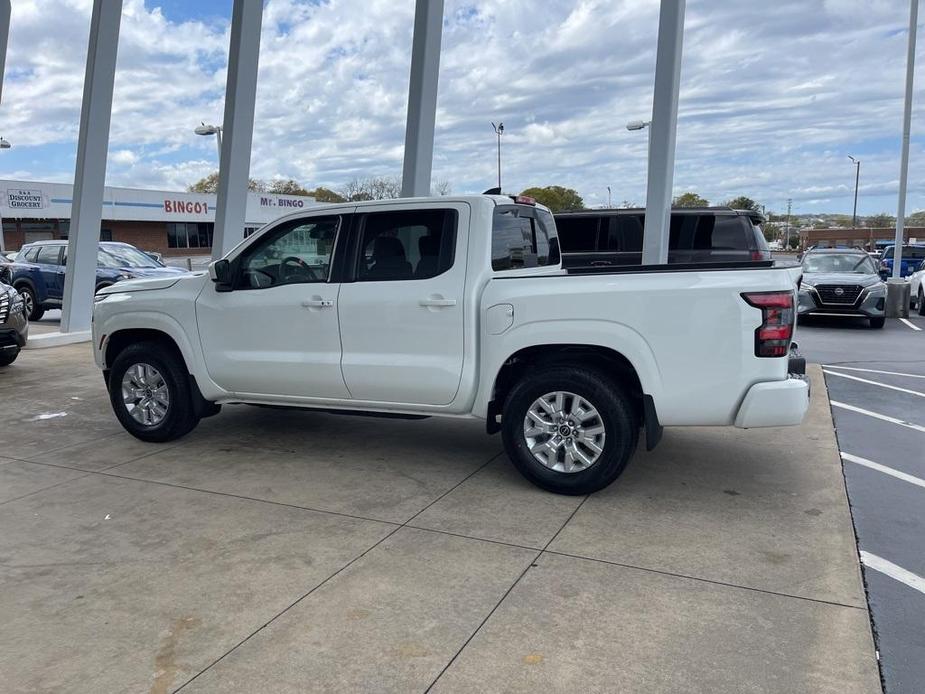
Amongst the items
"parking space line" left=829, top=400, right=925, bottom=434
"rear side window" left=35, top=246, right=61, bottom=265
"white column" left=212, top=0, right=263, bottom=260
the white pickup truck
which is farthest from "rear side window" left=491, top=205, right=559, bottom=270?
"rear side window" left=35, top=246, right=61, bottom=265

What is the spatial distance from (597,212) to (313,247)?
28.2 ft

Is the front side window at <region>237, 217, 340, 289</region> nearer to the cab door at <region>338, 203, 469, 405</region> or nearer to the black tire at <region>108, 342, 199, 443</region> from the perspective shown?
the cab door at <region>338, 203, 469, 405</region>

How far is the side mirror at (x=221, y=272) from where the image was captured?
18.9ft

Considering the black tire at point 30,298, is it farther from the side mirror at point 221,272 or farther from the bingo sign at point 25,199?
the bingo sign at point 25,199

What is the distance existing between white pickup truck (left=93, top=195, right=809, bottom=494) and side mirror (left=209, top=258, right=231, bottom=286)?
0.04ft

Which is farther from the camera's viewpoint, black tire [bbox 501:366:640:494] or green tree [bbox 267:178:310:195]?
green tree [bbox 267:178:310:195]

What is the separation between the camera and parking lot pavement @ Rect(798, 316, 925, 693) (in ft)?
10.6

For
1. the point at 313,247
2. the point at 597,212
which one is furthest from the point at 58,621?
the point at 597,212

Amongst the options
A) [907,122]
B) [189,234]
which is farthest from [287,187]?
[907,122]

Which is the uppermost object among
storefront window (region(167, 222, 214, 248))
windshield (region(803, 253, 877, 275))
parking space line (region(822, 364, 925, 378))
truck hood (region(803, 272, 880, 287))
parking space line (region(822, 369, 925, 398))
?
storefront window (region(167, 222, 214, 248))

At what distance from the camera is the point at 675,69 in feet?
31.7

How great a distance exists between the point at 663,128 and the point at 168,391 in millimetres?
7131

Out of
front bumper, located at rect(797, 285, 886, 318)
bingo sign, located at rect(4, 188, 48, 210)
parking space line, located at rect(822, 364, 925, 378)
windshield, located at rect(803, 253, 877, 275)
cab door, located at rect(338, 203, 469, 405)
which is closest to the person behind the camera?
cab door, located at rect(338, 203, 469, 405)

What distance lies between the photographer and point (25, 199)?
145 feet
